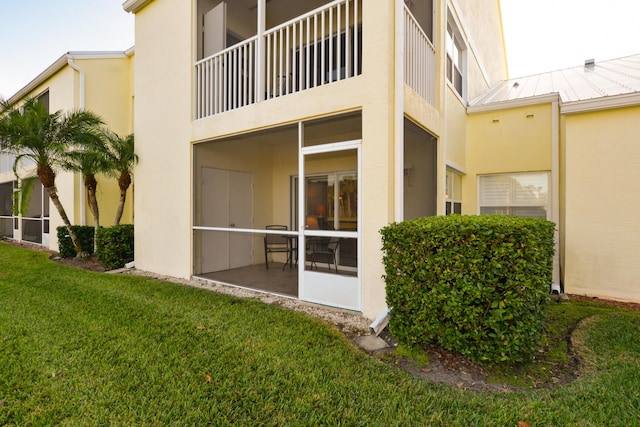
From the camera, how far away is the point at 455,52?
8.37 m

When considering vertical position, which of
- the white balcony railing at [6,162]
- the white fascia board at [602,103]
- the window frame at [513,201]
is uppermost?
the white balcony railing at [6,162]

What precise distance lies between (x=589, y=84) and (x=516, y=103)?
5.97ft

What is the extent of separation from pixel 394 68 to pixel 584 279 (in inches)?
217

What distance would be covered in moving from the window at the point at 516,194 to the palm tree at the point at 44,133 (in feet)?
35.6

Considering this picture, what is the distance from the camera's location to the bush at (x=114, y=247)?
820 cm

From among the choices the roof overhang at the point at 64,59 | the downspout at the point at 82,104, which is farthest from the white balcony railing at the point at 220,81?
the roof overhang at the point at 64,59

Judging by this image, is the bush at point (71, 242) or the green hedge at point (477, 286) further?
the bush at point (71, 242)

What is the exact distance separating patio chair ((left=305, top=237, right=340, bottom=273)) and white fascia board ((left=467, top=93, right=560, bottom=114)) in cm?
611

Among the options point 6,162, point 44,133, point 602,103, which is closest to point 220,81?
point 44,133

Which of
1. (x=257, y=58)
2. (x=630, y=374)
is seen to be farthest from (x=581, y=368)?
(x=257, y=58)

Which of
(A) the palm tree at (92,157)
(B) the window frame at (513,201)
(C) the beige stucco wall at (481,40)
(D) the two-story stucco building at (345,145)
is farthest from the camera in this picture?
(C) the beige stucco wall at (481,40)

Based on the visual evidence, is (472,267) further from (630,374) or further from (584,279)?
(584,279)

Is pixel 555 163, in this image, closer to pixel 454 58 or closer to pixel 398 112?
pixel 454 58

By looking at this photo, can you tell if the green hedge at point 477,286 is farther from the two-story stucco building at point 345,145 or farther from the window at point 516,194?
the window at point 516,194
